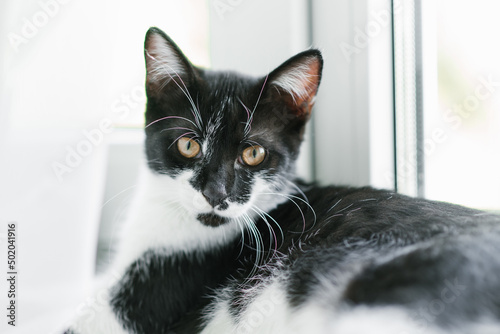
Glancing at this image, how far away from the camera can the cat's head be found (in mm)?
936

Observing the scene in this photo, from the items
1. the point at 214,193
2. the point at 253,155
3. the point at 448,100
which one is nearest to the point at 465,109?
the point at 448,100

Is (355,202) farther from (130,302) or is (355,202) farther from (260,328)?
(130,302)

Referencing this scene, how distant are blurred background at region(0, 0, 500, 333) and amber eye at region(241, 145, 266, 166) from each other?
1.29 feet

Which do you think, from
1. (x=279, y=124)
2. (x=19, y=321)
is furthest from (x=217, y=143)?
(x=19, y=321)

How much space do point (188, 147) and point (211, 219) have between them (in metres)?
0.18

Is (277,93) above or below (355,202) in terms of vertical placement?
above

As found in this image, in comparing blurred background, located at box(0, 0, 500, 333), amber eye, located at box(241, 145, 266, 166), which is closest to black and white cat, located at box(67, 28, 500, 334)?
amber eye, located at box(241, 145, 266, 166)

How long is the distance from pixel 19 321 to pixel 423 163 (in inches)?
45.6

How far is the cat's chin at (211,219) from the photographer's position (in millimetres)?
948

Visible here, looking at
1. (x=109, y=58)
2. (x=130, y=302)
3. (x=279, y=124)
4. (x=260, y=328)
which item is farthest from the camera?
(x=109, y=58)

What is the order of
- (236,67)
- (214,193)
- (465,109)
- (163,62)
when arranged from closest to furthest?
1. (214,193)
2. (163,62)
3. (465,109)
4. (236,67)

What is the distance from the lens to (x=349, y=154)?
1.35 metres

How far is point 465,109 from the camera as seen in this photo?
111 centimetres

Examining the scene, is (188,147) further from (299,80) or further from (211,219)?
(299,80)
